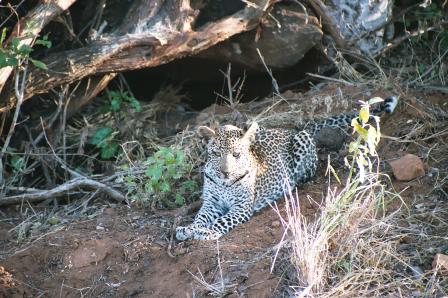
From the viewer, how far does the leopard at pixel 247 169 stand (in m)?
7.55

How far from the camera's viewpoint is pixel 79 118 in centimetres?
993

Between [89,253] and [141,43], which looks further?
[141,43]

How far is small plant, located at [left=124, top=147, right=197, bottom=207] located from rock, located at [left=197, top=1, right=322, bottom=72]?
204 cm

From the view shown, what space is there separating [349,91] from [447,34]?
5.47ft

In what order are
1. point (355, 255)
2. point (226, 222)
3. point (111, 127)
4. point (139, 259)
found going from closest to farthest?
point (355, 255)
point (139, 259)
point (226, 222)
point (111, 127)

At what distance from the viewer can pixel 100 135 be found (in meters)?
9.47

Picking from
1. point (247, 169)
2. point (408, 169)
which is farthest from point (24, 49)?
point (408, 169)

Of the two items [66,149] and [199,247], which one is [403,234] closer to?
[199,247]

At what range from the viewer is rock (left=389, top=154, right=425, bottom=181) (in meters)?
7.63

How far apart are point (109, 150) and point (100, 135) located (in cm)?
26

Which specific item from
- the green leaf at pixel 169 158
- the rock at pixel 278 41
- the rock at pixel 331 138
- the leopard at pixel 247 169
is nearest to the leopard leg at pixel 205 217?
the leopard at pixel 247 169

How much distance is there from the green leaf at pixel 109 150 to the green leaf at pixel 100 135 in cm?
12

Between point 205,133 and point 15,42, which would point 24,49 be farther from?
point 205,133

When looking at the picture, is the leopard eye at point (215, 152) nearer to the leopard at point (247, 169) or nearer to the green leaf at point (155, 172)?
the leopard at point (247, 169)
